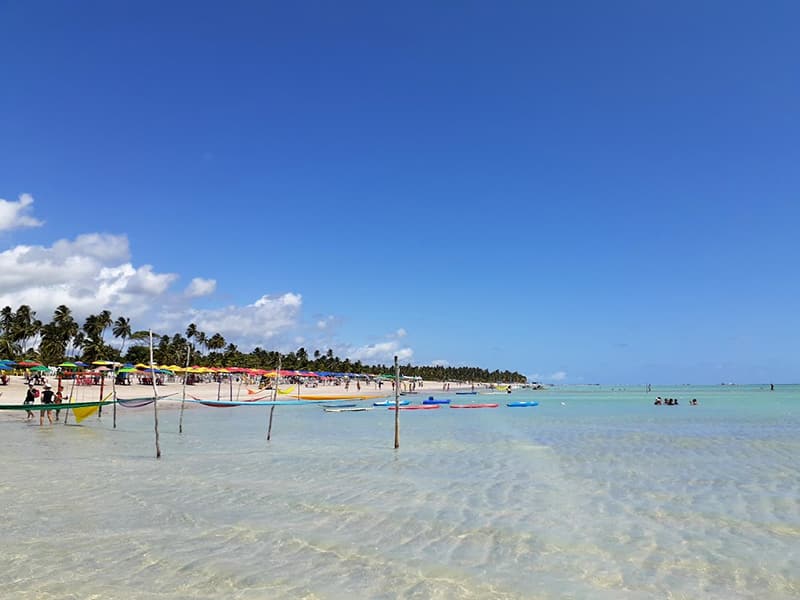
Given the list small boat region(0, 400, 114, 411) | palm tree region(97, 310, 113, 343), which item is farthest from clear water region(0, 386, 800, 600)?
palm tree region(97, 310, 113, 343)

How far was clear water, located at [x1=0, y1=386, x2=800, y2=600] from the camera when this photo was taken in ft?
24.0

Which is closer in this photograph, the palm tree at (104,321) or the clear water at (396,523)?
the clear water at (396,523)

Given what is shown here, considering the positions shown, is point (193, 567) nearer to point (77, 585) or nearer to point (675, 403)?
point (77, 585)

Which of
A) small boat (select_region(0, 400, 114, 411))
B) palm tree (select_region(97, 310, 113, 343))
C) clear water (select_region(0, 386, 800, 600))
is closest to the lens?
clear water (select_region(0, 386, 800, 600))

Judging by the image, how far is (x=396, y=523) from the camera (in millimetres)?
10188

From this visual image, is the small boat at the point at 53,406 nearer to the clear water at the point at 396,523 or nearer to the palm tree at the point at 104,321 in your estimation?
the clear water at the point at 396,523

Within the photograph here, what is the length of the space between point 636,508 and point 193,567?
8.78 metres

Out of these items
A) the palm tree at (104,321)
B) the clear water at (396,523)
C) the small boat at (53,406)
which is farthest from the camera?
the palm tree at (104,321)

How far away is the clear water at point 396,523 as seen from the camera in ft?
24.0

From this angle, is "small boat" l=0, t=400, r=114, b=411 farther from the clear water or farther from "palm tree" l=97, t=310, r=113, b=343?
"palm tree" l=97, t=310, r=113, b=343

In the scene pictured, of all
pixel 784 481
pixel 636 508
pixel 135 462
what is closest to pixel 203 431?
pixel 135 462

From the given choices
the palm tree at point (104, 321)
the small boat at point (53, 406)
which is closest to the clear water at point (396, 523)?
the small boat at point (53, 406)

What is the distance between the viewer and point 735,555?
8633mm

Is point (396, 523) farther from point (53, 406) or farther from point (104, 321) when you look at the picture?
point (104, 321)
